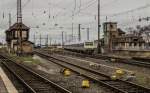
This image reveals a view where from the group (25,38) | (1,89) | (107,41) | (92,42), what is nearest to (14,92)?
(1,89)

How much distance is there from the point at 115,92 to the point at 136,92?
0.97 meters

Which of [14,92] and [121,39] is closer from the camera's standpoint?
[14,92]

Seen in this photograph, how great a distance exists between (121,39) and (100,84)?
173 ft

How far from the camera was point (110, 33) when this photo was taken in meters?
73.5

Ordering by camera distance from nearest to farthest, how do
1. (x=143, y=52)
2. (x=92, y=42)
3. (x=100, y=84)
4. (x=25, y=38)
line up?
(x=100, y=84) → (x=143, y=52) → (x=92, y=42) → (x=25, y=38)

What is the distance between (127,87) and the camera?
825 inches

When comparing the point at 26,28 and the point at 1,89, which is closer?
the point at 1,89

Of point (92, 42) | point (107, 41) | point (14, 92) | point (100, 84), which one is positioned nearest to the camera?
point (14, 92)

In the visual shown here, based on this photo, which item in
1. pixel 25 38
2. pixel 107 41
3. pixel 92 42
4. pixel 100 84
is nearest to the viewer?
pixel 100 84

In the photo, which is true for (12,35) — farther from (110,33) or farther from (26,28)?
(110,33)

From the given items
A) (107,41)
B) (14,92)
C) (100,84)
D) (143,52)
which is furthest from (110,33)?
(14,92)

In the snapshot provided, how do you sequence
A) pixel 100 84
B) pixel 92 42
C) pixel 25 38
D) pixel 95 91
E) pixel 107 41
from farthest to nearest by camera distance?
pixel 25 38 < pixel 92 42 < pixel 107 41 < pixel 100 84 < pixel 95 91

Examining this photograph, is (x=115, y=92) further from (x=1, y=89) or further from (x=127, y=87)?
(x=1, y=89)

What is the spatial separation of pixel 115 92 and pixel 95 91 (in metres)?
1.12
